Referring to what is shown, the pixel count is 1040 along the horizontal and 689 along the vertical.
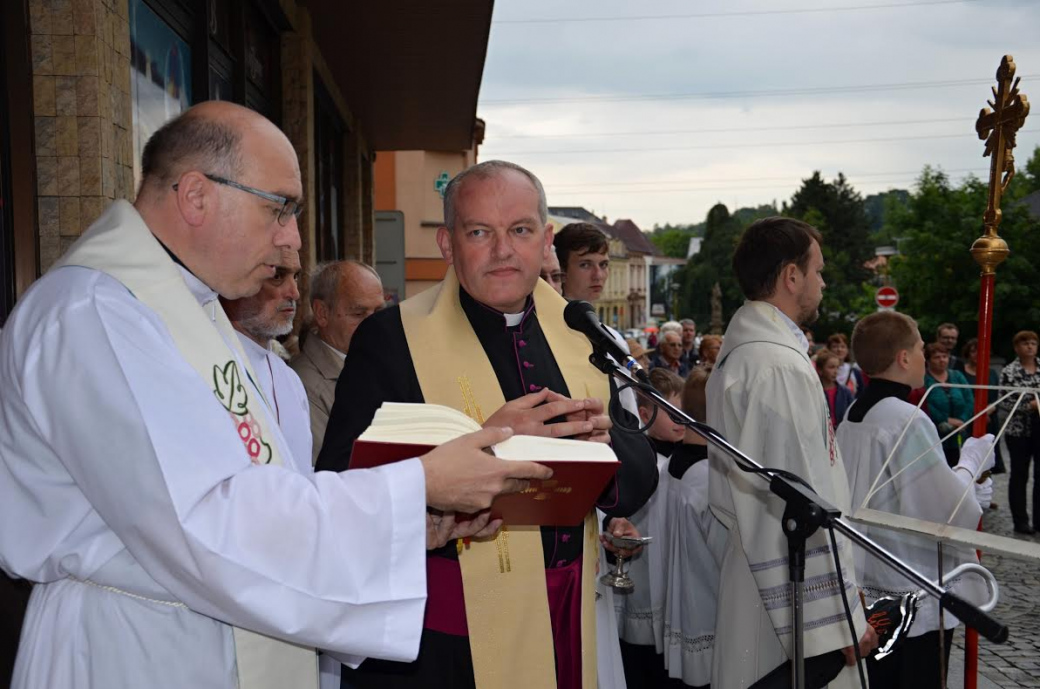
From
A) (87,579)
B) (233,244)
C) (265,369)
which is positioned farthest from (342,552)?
(265,369)

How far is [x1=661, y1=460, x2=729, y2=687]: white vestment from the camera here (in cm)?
444

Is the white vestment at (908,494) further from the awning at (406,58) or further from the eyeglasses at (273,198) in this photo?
the awning at (406,58)

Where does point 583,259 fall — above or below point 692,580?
above

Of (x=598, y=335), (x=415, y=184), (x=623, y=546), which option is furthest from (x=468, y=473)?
(x=415, y=184)

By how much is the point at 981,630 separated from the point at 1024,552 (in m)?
1.20

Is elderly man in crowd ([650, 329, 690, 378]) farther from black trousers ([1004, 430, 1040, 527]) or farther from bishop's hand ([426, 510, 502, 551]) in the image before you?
bishop's hand ([426, 510, 502, 551])

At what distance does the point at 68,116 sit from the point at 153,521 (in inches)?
82.6

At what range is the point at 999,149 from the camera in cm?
444

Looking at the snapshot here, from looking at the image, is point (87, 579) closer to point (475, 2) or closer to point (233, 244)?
point (233, 244)

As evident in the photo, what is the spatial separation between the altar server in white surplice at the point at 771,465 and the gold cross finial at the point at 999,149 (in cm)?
108

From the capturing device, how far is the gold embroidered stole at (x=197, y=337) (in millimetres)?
1965

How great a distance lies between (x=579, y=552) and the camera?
9.61 ft

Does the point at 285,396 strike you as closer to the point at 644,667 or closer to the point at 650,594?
the point at 650,594

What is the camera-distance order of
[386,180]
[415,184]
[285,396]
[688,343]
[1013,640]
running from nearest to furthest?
[285,396]
[1013,640]
[688,343]
[386,180]
[415,184]
